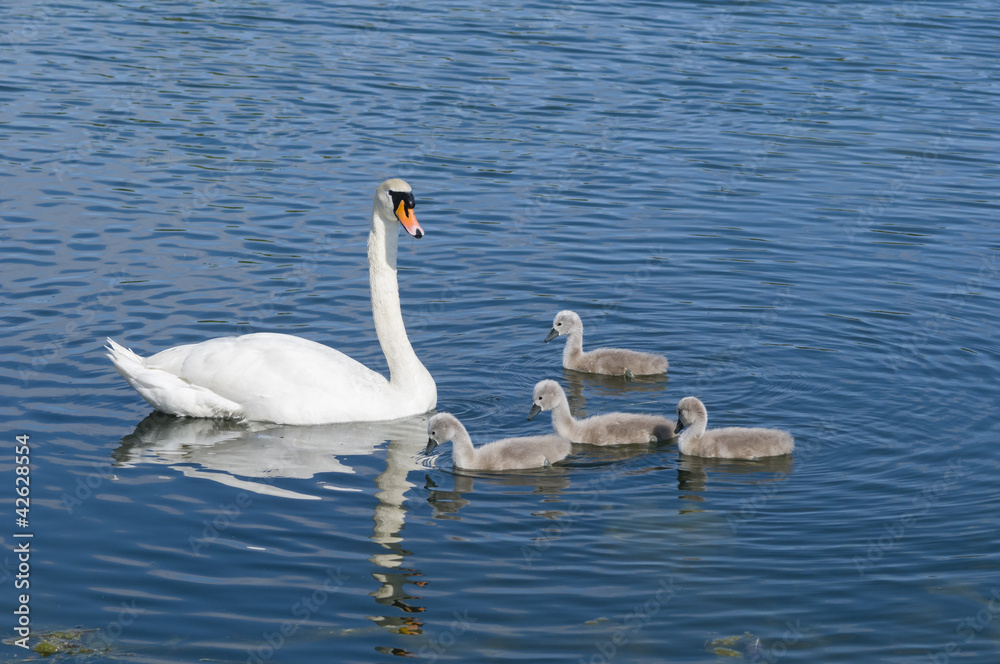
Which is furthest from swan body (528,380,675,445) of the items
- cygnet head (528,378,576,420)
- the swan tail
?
the swan tail

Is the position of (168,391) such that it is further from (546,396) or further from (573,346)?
(573,346)

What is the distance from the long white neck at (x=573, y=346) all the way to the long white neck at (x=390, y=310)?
163 cm

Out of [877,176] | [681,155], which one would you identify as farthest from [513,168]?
[877,176]

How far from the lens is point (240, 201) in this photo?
16312mm

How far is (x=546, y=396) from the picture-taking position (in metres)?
10.5

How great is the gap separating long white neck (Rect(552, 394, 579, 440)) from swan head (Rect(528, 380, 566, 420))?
54 millimetres

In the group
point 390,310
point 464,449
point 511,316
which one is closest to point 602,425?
point 464,449

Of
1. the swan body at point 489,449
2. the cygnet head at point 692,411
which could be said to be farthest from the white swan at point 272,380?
the cygnet head at point 692,411

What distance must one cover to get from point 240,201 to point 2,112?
5.30m

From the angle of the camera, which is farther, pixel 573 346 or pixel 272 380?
pixel 573 346

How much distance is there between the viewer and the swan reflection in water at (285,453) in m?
9.30

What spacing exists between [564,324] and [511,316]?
111 cm

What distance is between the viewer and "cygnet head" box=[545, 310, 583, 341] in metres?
12.1

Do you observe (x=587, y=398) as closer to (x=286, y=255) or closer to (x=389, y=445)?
(x=389, y=445)
